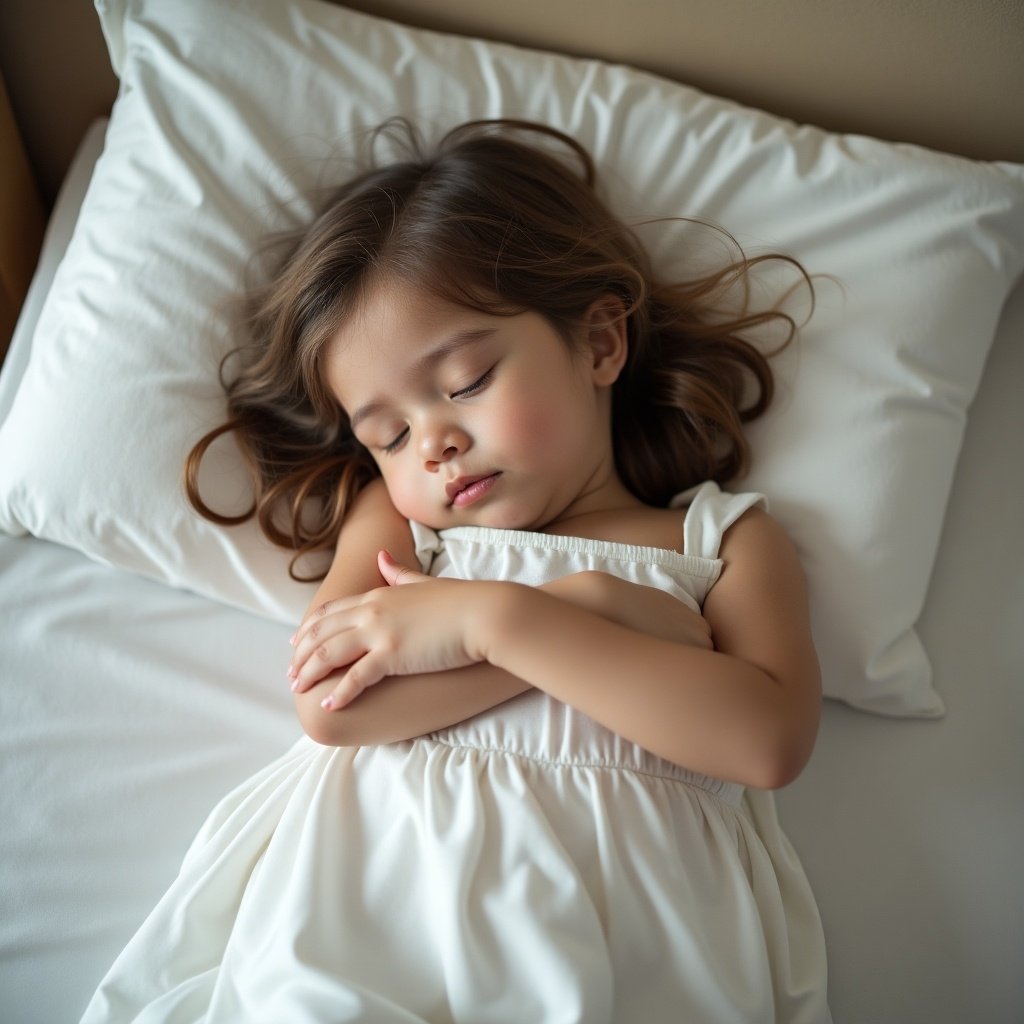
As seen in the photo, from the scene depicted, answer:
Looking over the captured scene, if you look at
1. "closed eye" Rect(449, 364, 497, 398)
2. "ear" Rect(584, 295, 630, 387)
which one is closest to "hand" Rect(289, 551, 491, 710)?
"closed eye" Rect(449, 364, 497, 398)

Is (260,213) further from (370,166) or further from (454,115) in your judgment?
(454,115)

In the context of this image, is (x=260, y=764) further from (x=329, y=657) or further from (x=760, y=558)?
(x=760, y=558)

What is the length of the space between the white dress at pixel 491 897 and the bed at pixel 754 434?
0.41ft

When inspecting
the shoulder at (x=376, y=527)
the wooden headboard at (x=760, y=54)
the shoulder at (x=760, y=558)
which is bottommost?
the shoulder at (x=376, y=527)

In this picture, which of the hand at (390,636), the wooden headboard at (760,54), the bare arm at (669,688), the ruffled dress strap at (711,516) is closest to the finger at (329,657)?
the hand at (390,636)

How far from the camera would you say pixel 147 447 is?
123 cm

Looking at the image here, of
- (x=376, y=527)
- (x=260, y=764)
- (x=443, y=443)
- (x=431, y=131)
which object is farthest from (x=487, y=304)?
(x=260, y=764)

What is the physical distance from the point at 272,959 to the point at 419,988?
145 mm

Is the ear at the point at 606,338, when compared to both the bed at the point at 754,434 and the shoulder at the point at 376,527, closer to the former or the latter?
the bed at the point at 754,434

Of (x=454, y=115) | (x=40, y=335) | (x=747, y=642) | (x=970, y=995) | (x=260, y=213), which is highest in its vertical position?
(x=454, y=115)

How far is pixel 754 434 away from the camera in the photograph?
1.29m

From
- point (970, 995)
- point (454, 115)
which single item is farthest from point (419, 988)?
point (454, 115)

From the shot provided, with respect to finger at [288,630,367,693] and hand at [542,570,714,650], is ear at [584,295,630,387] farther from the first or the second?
finger at [288,630,367,693]

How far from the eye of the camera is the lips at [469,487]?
1.09m
